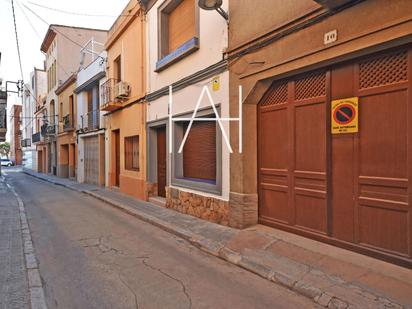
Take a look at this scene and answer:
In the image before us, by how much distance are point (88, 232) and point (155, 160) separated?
157 inches

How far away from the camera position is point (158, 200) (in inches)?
391

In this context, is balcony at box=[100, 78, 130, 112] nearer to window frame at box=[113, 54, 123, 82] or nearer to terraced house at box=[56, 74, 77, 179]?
window frame at box=[113, 54, 123, 82]

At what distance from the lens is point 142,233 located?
686cm

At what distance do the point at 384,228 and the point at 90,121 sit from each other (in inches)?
639

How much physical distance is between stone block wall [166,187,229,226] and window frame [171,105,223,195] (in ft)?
0.63

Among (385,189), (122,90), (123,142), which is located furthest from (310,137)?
(123,142)

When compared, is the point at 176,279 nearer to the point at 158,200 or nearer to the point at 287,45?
the point at 287,45

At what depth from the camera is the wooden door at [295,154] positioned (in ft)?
16.9

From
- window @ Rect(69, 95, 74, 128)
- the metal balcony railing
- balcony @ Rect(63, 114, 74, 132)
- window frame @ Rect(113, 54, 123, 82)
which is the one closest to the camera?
the metal balcony railing

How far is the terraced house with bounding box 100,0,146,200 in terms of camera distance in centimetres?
1109

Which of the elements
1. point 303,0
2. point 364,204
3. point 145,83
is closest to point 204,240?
point 364,204

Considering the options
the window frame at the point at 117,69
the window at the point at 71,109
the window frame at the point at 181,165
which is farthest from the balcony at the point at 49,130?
the window frame at the point at 181,165

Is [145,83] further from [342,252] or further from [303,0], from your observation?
[342,252]

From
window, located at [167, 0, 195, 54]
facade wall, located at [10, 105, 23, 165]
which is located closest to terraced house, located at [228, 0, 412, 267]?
window, located at [167, 0, 195, 54]
